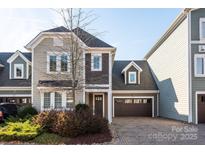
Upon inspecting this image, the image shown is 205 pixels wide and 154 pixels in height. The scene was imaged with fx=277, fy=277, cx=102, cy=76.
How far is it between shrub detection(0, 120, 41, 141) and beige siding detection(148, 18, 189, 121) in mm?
11040

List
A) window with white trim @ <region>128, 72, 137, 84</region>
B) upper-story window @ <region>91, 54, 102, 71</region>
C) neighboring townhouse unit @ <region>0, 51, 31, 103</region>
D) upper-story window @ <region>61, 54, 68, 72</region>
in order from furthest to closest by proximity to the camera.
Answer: window with white trim @ <region>128, 72, 137, 84</region>
neighboring townhouse unit @ <region>0, 51, 31, 103</region>
upper-story window @ <region>91, 54, 102, 71</region>
upper-story window @ <region>61, 54, 68, 72</region>

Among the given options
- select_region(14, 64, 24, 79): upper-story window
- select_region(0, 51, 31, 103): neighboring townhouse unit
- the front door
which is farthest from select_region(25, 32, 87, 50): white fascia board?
the front door

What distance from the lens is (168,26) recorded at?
2219 cm

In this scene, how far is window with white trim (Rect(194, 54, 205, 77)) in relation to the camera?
1908 cm

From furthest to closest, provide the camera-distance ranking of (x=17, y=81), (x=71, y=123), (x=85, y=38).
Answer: (x=17, y=81) → (x=85, y=38) → (x=71, y=123)

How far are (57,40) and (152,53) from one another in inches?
532

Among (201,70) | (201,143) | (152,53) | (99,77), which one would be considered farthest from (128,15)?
(152,53)

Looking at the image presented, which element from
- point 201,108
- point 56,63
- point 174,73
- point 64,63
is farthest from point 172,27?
point 56,63

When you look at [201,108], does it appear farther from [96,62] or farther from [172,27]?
[96,62]

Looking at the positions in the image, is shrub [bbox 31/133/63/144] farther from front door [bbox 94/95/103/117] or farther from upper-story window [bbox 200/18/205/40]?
upper-story window [bbox 200/18/205/40]

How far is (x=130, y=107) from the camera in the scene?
27156 mm

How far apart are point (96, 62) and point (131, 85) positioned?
8.58m

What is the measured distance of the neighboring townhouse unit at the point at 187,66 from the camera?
62.3 feet

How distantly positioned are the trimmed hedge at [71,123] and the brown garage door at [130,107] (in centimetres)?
1328
